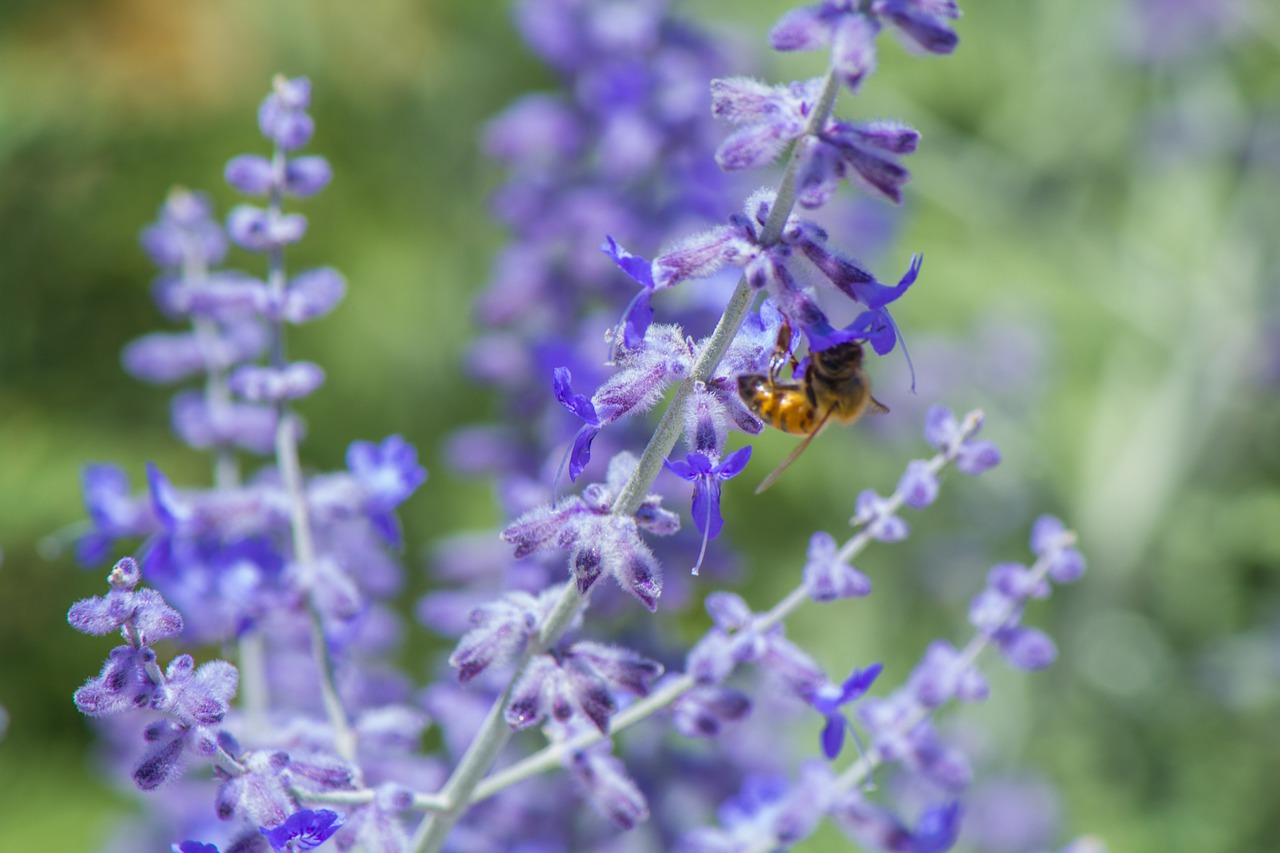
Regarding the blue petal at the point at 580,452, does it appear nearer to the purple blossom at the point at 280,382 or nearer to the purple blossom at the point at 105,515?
the purple blossom at the point at 280,382

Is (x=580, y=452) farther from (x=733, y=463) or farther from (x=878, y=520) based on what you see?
(x=878, y=520)

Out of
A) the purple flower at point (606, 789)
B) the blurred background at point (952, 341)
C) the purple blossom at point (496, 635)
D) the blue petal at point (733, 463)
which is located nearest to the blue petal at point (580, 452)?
the blue petal at point (733, 463)

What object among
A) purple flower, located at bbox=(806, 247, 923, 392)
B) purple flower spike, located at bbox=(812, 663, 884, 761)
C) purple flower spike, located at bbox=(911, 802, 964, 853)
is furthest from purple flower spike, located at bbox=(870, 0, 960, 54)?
purple flower spike, located at bbox=(911, 802, 964, 853)

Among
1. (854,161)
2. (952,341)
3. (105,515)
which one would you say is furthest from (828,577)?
(952,341)

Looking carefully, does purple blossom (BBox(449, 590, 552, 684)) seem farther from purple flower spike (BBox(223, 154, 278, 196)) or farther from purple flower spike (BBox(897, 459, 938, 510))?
purple flower spike (BBox(223, 154, 278, 196))

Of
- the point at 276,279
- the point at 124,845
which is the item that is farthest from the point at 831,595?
the point at 124,845

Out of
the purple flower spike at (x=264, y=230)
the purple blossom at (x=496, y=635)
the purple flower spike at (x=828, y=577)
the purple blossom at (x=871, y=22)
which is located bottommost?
the purple blossom at (x=496, y=635)

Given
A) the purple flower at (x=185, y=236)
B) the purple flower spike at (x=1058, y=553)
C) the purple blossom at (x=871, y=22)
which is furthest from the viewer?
the purple flower at (x=185, y=236)
